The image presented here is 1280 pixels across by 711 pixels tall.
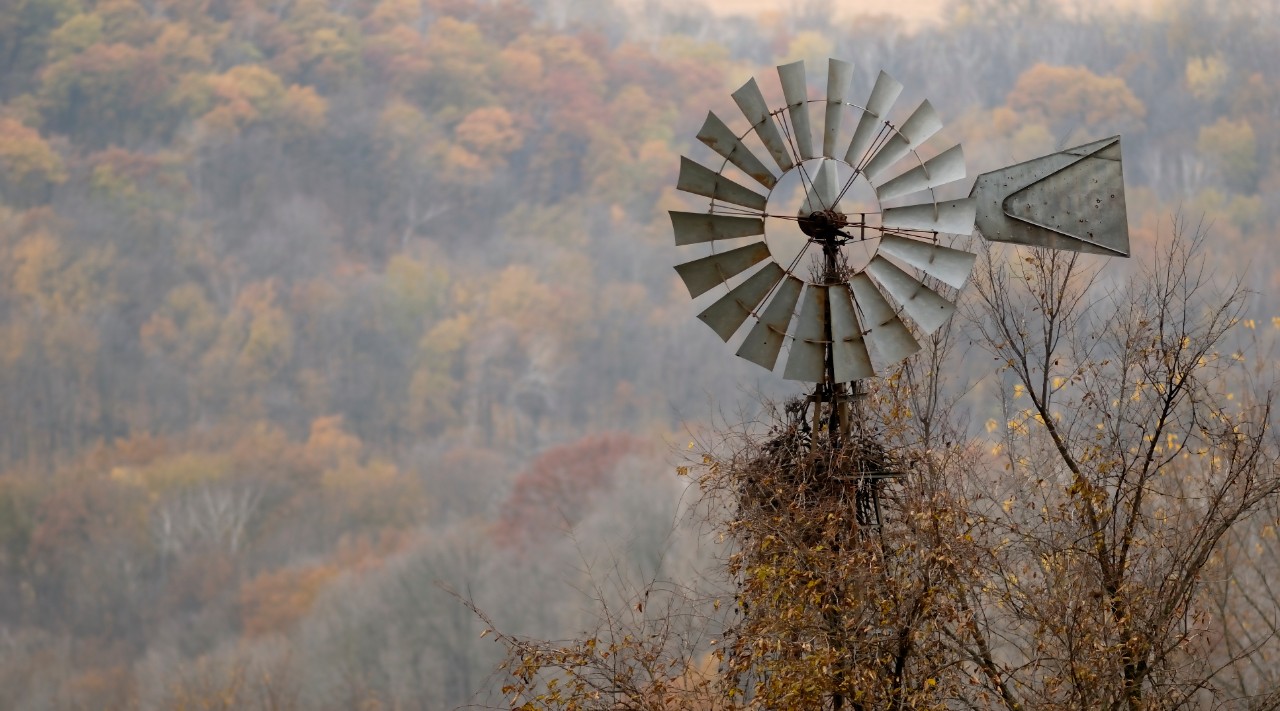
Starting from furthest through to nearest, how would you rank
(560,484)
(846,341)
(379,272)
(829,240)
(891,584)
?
(379,272)
(560,484)
(829,240)
(846,341)
(891,584)

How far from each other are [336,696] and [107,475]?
1523 cm

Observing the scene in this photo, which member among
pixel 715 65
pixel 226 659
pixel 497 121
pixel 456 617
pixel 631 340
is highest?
pixel 715 65

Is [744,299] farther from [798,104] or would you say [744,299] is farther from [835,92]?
[835,92]

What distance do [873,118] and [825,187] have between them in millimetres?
498

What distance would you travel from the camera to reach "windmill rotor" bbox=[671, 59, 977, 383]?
287 inches

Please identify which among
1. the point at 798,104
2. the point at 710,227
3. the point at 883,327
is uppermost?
the point at 798,104

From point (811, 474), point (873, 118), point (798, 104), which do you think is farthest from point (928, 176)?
point (811, 474)

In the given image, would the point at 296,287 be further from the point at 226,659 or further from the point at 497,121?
the point at 226,659

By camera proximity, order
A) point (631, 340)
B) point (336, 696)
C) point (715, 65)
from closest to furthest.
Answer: point (336, 696) → point (631, 340) → point (715, 65)

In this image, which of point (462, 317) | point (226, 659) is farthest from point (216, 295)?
point (226, 659)

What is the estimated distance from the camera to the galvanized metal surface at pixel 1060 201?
25.5 feet

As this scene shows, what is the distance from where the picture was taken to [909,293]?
733cm

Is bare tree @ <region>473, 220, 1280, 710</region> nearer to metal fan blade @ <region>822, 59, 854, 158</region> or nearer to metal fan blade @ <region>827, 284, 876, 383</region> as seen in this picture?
metal fan blade @ <region>827, 284, 876, 383</region>

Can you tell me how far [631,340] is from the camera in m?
50.0
